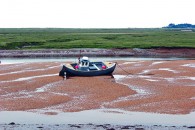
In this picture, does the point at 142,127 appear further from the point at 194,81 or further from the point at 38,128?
the point at 194,81

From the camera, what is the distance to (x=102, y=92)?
90.0 ft

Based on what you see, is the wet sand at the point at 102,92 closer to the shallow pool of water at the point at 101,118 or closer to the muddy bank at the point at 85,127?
the shallow pool of water at the point at 101,118

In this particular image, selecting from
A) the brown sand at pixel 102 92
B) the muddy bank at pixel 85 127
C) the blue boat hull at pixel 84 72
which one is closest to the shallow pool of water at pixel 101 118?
the brown sand at pixel 102 92

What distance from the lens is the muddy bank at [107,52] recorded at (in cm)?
6475

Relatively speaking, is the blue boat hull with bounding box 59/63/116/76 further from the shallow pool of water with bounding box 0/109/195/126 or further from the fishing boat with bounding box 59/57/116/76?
the shallow pool of water with bounding box 0/109/195/126

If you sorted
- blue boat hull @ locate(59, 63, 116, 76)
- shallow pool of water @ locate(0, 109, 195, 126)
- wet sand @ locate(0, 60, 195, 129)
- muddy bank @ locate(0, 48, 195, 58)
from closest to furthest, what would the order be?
1. shallow pool of water @ locate(0, 109, 195, 126)
2. wet sand @ locate(0, 60, 195, 129)
3. blue boat hull @ locate(59, 63, 116, 76)
4. muddy bank @ locate(0, 48, 195, 58)

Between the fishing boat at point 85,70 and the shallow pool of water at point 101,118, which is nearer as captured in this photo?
the shallow pool of water at point 101,118

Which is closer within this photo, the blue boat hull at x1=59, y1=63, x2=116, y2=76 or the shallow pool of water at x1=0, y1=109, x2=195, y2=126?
the shallow pool of water at x1=0, y1=109, x2=195, y2=126

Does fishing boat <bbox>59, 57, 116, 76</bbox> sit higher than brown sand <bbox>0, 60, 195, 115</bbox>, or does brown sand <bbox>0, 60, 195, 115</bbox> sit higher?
fishing boat <bbox>59, 57, 116, 76</bbox>

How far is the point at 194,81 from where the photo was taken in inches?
1277

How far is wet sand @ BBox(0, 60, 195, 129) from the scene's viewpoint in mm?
23141

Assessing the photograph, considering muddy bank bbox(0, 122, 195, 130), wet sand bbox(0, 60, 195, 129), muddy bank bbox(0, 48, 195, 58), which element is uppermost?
muddy bank bbox(0, 122, 195, 130)

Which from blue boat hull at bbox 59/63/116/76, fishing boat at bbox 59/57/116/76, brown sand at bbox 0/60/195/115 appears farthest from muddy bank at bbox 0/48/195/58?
blue boat hull at bbox 59/63/116/76

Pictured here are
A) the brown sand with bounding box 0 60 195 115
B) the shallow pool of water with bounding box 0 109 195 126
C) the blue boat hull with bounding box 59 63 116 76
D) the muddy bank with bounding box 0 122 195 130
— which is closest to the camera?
the muddy bank with bounding box 0 122 195 130
